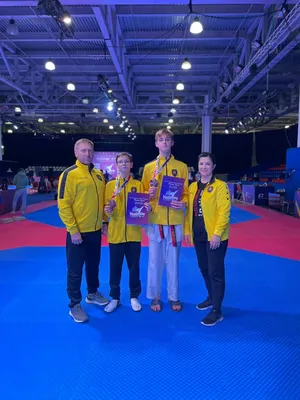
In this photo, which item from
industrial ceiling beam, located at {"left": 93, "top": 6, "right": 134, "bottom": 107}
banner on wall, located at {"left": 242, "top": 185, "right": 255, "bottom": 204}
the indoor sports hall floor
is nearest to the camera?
the indoor sports hall floor

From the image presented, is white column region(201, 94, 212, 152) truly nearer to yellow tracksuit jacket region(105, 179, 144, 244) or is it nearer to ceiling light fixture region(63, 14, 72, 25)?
ceiling light fixture region(63, 14, 72, 25)

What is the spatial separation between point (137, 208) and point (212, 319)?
3.83 ft

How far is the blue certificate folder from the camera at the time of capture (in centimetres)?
247

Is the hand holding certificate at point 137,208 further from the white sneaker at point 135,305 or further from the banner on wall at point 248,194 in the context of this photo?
the banner on wall at point 248,194

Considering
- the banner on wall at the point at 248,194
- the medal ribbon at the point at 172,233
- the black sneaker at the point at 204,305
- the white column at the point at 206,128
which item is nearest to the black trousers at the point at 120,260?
the medal ribbon at the point at 172,233

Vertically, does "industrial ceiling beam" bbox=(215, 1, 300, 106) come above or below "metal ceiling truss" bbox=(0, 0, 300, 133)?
below

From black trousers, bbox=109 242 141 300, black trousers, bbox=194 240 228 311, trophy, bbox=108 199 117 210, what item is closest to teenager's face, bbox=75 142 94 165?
trophy, bbox=108 199 117 210

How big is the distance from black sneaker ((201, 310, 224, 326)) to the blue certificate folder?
1.03 m

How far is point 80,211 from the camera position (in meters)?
2.43

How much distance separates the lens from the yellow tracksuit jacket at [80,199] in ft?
7.73

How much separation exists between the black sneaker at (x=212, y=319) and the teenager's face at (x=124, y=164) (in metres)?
1.47

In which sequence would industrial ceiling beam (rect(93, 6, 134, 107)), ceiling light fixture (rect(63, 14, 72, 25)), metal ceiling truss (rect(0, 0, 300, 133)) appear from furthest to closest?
metal ceiling truss (rect(0, 0, 300, 133)) → industrial ceiling beam (rect(93, 6, 134, 107)) → ceiling light fixture (rect(63, 14, 72, 25))

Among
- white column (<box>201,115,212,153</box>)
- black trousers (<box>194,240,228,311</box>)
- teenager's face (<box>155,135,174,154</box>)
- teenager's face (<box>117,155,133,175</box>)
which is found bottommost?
black trousers (<box>194,240,228,311</box>)

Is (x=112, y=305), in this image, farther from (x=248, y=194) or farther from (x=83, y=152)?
(x=248, y=194)
